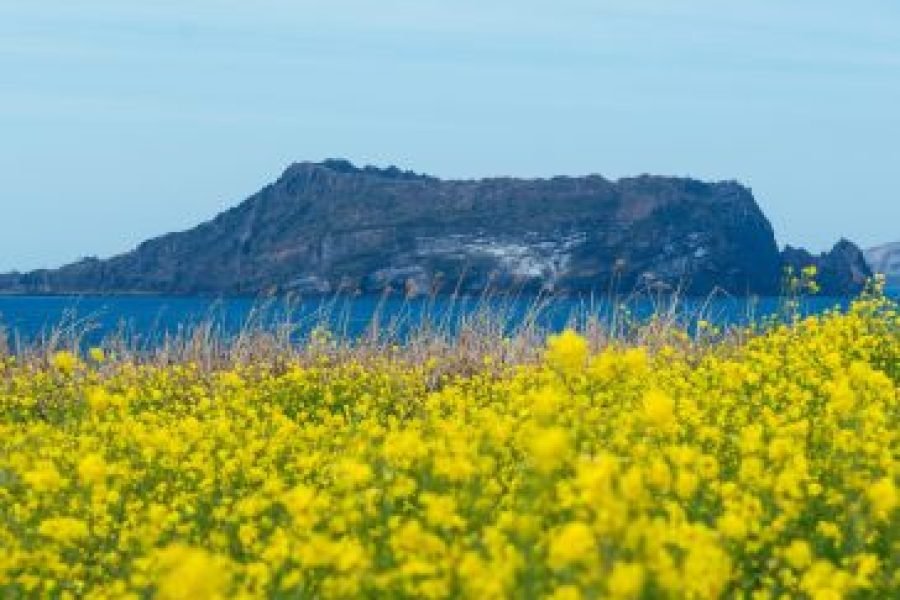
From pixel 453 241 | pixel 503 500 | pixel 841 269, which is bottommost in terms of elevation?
pixel 841 269

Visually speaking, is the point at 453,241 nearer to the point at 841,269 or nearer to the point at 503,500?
the point at 841,269

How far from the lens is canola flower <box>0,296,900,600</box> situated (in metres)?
4.49

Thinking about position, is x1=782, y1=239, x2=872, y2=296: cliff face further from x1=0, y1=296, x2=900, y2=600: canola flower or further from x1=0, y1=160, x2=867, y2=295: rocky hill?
x1=0, y1=296, x2=900, y2=600: canola flower

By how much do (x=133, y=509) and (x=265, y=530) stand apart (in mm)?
764

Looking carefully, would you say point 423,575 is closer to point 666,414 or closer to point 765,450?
point 666,414

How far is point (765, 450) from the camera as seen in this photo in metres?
6.70

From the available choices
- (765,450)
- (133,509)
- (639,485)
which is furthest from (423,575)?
(133,509)

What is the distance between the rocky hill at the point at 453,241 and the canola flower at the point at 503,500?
452 ft

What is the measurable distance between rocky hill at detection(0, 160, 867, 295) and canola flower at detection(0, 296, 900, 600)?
452 feet

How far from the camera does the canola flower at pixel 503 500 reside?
4492 mm

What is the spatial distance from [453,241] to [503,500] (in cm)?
14800

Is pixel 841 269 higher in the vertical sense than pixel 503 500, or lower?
lower

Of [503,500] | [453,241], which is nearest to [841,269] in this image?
[453,241]

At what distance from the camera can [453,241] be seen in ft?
507
